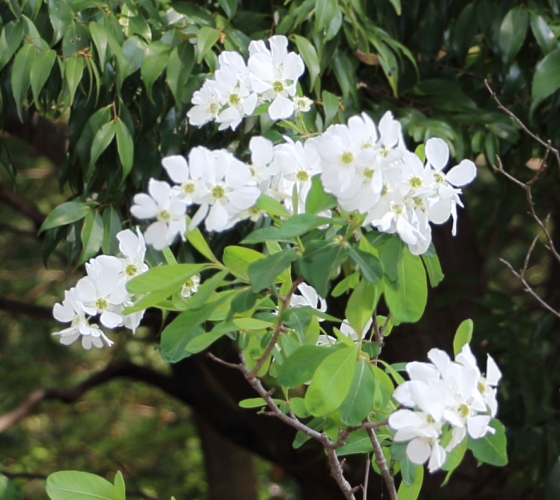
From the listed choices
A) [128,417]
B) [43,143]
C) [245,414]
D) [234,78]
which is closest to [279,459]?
[245,414]

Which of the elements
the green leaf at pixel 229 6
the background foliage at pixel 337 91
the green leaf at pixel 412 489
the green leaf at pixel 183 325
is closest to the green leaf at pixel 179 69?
the background foliage at pixel 337 91

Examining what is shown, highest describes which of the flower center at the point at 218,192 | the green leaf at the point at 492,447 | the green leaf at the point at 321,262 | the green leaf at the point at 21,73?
the flower center at the point at 218,192

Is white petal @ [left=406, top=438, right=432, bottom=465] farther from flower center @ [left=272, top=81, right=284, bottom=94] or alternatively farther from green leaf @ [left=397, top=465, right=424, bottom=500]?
flower center @ [left=272, top=81, right=284, bottom=94]

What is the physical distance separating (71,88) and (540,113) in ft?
3.54

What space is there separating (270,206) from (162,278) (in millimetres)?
118

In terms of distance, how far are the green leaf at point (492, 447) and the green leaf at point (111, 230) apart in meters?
0.73

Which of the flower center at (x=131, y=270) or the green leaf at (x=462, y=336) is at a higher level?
the green leaf at (x=462, y=336)

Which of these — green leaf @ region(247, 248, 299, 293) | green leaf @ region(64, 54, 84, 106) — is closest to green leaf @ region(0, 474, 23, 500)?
green leaf @ region(64, 54, 84, 106)

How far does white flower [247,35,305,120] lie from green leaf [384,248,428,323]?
238mm

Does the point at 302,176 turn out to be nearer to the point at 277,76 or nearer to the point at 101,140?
the point at 277,76

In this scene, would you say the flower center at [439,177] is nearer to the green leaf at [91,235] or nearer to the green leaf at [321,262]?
the green leaf at [321,262]

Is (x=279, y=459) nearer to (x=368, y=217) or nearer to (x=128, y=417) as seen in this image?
(x=368, y=217)

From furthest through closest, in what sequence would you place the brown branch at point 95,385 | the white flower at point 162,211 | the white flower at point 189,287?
the brown branch at point 95,385 < the white flower at point 189,287 < the white flower at point 162,211

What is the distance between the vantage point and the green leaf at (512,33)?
1.44m
